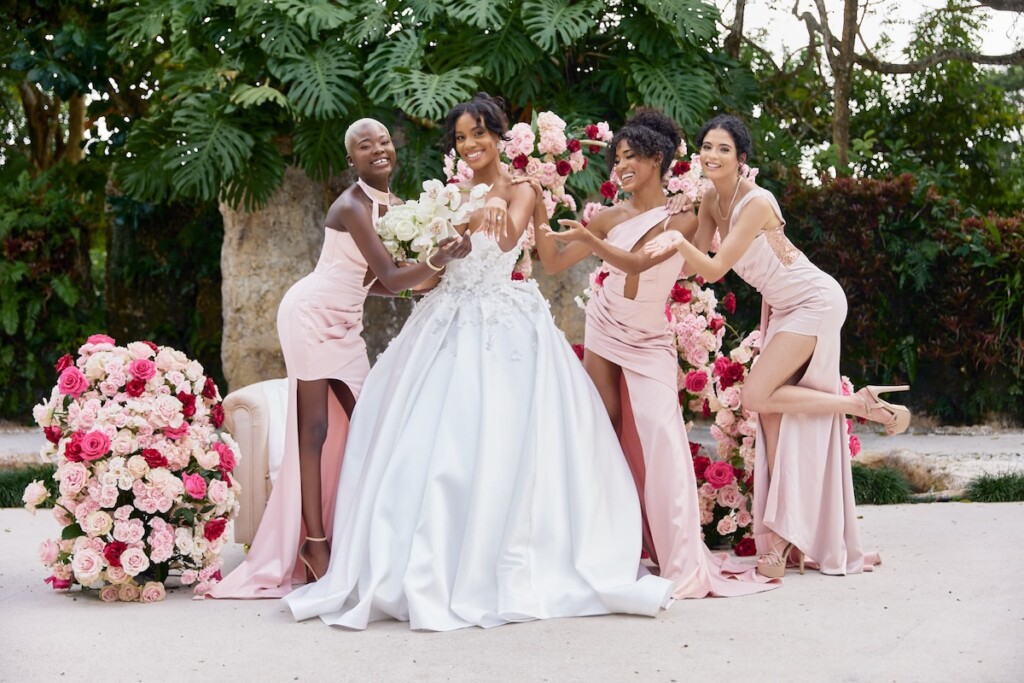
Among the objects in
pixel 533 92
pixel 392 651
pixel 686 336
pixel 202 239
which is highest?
pixel 533 92

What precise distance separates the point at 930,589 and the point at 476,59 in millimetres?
5566

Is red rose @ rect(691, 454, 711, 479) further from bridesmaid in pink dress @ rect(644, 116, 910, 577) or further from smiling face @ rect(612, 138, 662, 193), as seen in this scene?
smiling face @ rect(612, 138, 662, 193)

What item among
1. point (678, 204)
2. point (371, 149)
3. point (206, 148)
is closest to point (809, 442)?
point (678, 204)

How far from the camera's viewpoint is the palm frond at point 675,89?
8844 millimetres

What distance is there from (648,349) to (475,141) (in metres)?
1.10

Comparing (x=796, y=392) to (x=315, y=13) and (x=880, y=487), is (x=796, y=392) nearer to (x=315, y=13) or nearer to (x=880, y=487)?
(x=880, y=487)

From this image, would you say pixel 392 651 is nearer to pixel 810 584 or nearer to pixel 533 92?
pixel 810 584

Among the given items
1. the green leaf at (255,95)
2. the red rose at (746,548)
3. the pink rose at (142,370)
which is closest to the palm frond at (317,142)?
the green leaf at (255,95)

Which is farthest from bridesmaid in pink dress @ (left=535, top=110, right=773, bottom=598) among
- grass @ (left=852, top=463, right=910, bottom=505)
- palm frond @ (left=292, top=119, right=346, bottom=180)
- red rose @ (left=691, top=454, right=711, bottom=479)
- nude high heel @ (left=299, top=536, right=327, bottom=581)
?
palm frond @ (left=292, top=119, right=346, bottom=180)

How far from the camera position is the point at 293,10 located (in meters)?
8.56

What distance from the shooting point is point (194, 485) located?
4.75m

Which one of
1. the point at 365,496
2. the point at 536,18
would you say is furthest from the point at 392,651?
the point at 536,18

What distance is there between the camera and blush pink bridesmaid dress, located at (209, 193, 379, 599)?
4.70 metres

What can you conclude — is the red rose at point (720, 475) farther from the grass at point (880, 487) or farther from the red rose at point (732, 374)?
the grass at point (880, 487)
